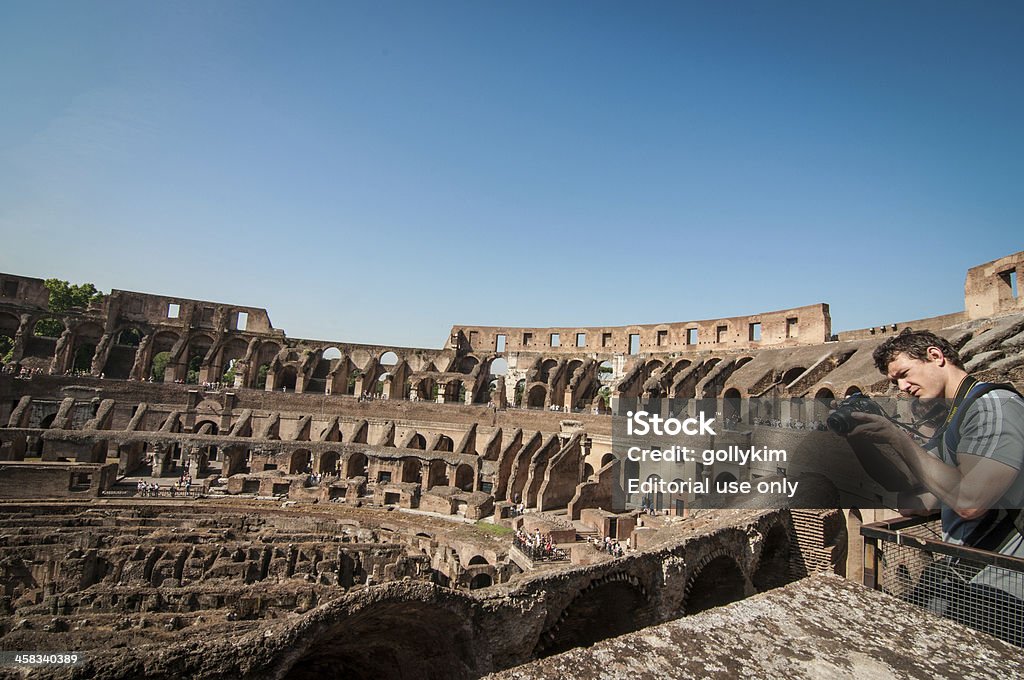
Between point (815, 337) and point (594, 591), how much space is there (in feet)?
79.7

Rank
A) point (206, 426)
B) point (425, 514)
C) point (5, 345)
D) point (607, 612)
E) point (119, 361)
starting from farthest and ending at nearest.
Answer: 1. point (5, 345)
2. point (119, 361)
3. point (206, 426)
4. point (425, 514)
5. point (607, 612)

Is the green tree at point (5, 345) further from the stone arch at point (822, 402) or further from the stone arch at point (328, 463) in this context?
the stone arch at point (822, 402)

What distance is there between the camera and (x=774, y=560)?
44.2 ft

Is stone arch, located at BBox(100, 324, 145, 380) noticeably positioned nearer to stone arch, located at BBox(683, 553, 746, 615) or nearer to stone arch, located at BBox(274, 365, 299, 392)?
stone arch, located at BBox(274, 365, 299, 392)

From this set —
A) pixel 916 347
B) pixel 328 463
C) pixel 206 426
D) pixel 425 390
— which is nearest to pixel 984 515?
pixel 916 347

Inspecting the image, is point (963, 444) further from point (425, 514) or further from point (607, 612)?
point (425, 514)

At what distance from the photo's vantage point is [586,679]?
2.89 meters

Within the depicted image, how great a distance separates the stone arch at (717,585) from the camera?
12.1 m

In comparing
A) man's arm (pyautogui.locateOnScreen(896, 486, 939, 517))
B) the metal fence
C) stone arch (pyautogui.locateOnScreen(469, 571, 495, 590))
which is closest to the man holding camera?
the metal fence

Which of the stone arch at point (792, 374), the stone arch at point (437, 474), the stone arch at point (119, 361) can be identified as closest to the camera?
the stone arch at point (792, 374)

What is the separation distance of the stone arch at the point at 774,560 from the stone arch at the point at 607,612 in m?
4.30

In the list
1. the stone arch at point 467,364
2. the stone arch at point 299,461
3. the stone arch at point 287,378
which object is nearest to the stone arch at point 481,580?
the stone arch at point 299,461

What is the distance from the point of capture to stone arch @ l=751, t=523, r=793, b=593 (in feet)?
43.5

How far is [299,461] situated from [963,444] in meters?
31.2
